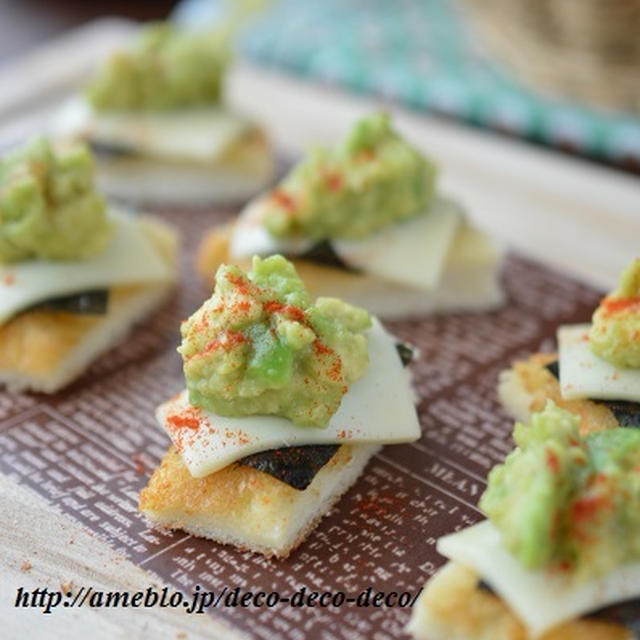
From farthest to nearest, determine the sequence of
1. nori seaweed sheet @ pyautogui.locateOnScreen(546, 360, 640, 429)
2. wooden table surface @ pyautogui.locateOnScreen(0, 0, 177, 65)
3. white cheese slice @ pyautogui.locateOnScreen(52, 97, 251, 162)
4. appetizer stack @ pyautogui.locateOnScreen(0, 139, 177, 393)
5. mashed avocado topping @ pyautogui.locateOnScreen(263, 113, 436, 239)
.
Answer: wooden table surface @ pyautogui.locateOnScreen(0, 0, 177, 65) < white cheese slice @ pyautogui.locateOnScreen(52, 97, 251, 162) < mashed avocado topping @ pyautogui.locateOnScreen(263, 113, 436, 239) < appetizer stack @ pyautogui.locateOnScreen(0, 139, 177, 393) < nori seaweed sheet @ pyautogui.locateOnScreen(546, 360, 640, 429)

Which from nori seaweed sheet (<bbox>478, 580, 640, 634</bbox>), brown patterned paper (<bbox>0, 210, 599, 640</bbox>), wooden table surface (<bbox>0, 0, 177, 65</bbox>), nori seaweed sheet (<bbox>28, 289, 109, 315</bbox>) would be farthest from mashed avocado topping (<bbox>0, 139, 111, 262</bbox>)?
wooden table surface (<bbox>0, 0, 177, 65</bbox>)

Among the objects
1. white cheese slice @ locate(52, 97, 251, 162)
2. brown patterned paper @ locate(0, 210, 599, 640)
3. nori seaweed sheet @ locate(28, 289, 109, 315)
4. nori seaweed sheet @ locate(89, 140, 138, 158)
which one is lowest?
brown patterned paper @ locate(0, 210, 599, 640)

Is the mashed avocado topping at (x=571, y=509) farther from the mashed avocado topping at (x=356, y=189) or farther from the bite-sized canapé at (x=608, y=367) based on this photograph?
the mashed avocado topping at (x=356, y=189)

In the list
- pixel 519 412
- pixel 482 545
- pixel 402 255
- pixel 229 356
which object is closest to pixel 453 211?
pixel 402 255

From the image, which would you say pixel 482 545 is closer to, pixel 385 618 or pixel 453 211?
pixel 385 618

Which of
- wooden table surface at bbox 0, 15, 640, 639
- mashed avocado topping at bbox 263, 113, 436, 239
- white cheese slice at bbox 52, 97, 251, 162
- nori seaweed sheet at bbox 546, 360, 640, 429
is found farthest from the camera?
white cheese slice at bbox 52, 97, 251, 162

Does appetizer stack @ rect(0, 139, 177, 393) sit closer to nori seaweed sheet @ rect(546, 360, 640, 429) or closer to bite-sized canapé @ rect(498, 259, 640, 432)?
bite-sized canapé @ rect(498, 259, 640, 432)

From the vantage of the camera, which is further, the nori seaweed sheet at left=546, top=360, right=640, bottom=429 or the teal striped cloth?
the teal striped cloth
